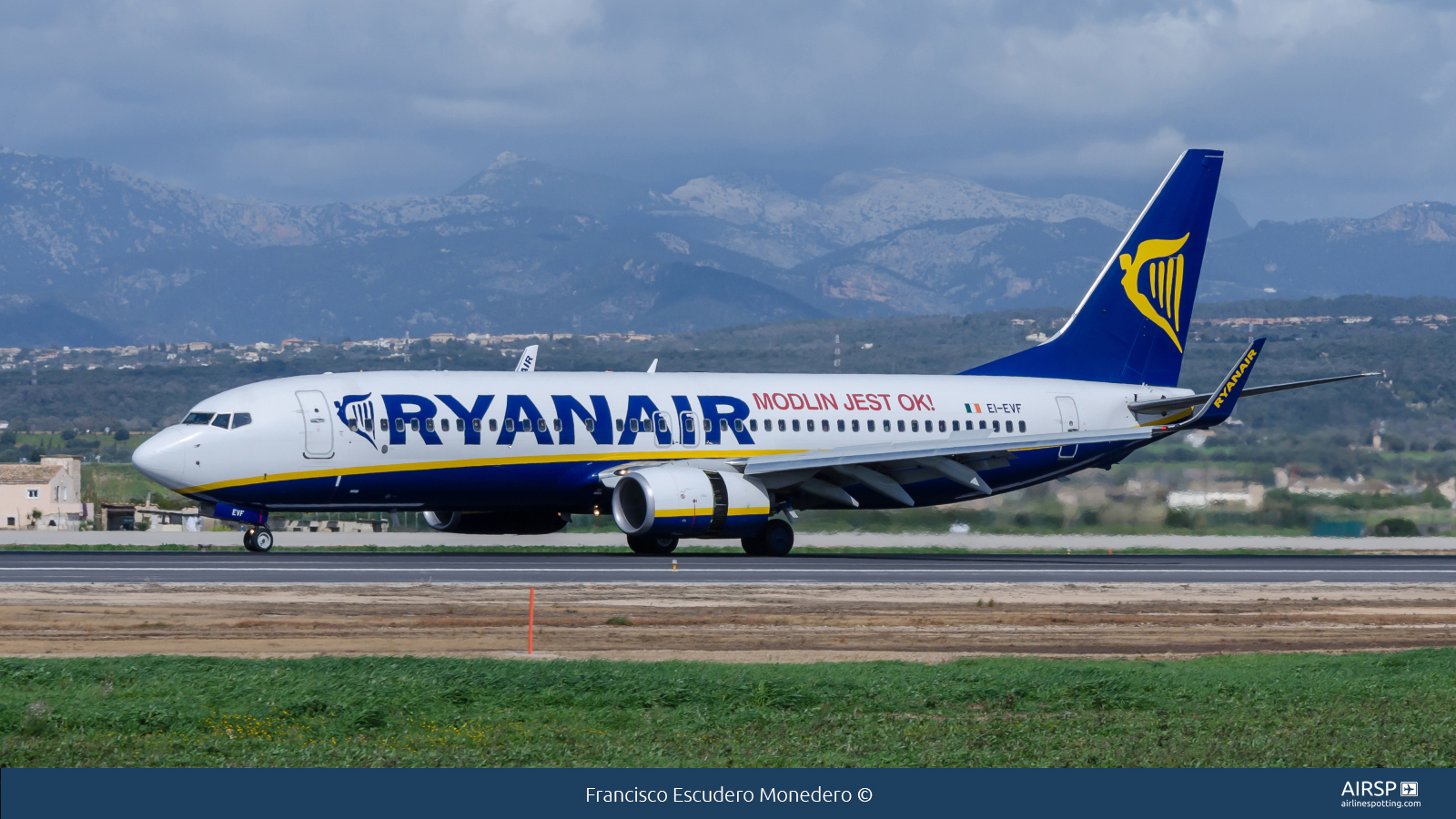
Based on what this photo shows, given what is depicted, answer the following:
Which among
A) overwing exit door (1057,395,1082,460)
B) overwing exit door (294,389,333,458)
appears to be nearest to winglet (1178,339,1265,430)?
overwing exit door (1057,395,1082,460)

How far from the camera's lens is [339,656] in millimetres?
19328

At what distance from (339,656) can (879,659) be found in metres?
6.62

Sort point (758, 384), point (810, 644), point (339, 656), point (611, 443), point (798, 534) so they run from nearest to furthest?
point (339, 656) → point (810, 644) → point (611, 443) → point (758, 384) → point (798, 534)

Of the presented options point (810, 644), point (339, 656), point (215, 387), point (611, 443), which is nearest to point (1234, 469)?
point (611, 443)

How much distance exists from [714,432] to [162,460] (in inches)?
513

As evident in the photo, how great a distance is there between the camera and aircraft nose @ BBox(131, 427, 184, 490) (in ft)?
113

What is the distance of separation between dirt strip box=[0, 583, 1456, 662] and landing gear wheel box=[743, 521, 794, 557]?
8.84 meters

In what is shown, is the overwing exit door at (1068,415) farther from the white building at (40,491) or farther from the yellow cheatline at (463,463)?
the white building at (40,491)

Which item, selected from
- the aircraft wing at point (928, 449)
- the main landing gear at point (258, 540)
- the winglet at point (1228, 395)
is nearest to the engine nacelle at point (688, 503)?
the aircraft wing at point (928, 449)

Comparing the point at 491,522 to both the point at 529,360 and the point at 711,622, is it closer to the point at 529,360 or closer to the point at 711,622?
Answer: the point at 529,360

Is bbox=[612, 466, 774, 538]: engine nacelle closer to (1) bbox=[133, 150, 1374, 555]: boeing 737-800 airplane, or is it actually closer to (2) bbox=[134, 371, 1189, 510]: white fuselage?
(1) bbox=[133, 150, 1374, 555]: boeing 737-800 airplane

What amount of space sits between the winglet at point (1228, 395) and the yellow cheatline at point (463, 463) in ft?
39.7

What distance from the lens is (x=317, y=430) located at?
35.5m

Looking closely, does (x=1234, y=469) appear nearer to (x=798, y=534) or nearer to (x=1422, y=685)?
(x=798, y=534)
